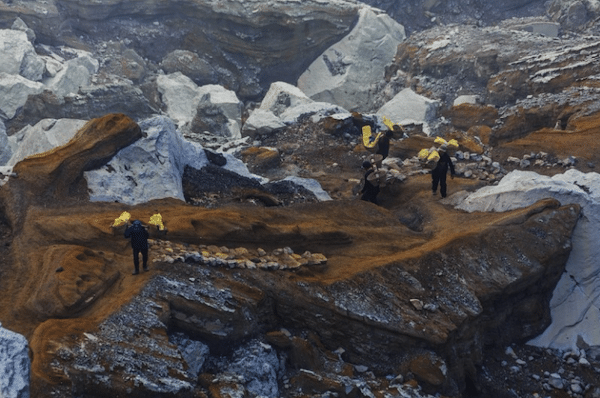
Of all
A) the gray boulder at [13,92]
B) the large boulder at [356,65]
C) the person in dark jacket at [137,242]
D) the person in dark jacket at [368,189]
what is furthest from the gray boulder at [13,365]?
the large boulder at [356,65]

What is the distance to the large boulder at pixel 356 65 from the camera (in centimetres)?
3072

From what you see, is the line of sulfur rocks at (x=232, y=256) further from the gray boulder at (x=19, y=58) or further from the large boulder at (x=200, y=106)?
the gray boulder at (x=19, y=58)

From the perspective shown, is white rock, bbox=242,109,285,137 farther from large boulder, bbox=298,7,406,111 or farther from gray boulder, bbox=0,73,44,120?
gray boulder, bbox=0,73,44,120

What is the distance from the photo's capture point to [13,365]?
6672 millimetres

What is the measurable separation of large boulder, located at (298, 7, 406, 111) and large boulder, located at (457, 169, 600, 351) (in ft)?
62.5

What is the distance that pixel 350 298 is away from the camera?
29.8 ft

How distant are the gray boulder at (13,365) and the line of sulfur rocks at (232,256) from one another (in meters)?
2.26

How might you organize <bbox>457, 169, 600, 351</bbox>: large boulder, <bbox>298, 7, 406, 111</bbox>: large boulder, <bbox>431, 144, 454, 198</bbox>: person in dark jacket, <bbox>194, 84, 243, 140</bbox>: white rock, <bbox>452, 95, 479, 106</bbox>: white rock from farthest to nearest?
<bbox>298, 7, 406, 111</bbox>: large boulder → <bbox>194, 84, 243, 140</bbox>: white rock → <bbox>452, 95, 479, 106</bbox>: white rock → <bbox>431, 144, 454, 198</bbox>: person in dark jacket → <bbox>457, 169, 600, 351</bbox>: large boulder

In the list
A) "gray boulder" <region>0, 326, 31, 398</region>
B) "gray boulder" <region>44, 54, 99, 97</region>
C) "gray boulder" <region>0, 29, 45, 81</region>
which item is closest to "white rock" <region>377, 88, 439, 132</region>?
"gray boulder" <region>44, 54, 99, 97</region>

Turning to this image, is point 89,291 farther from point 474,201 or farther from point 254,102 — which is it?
point 254,102

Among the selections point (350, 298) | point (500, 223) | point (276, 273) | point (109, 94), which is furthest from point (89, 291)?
point (109, 94)

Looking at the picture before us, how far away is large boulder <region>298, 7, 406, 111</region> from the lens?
30.7 meters

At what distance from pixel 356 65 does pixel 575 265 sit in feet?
72.1

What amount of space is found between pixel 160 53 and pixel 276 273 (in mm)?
26083
